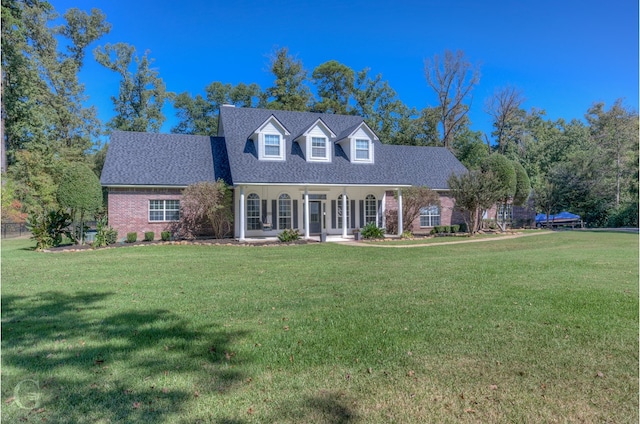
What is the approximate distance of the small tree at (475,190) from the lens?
803 inches

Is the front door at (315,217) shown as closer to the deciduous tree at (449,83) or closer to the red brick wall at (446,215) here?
the red brick wall at (446,215)

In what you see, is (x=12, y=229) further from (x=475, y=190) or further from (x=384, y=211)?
(x=475, y=190)

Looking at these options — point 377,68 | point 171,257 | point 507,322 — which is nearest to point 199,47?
point 377,68

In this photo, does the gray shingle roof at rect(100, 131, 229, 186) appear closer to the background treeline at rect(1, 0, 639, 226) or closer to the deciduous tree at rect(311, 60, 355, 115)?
the background treeline at rect(1, 0, 639, 226)

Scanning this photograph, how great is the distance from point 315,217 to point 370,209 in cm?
358

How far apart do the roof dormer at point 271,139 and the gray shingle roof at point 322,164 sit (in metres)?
0.42

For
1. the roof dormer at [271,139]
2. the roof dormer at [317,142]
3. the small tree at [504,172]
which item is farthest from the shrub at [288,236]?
the small tree at [504,172]

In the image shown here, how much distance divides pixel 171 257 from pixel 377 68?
32.7m

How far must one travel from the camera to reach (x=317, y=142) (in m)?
21.6

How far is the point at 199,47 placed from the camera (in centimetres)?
2800

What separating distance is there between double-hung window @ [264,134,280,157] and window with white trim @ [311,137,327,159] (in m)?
2.04

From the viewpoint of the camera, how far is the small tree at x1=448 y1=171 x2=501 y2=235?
2041cm

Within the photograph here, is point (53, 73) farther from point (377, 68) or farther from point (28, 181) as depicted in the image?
point (377, 68)

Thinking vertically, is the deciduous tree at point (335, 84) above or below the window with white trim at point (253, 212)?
above
